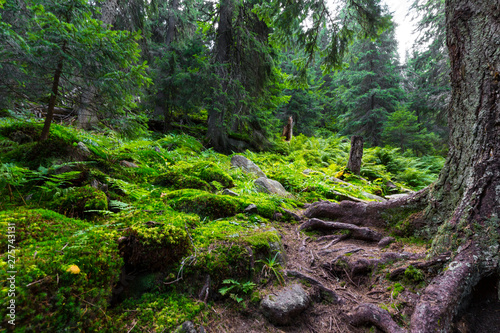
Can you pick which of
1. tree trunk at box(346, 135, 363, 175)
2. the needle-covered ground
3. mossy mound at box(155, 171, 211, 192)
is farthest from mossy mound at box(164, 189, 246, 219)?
tree trunk at box(346, 135, 363, 175)

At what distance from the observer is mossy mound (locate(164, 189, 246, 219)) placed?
298cm

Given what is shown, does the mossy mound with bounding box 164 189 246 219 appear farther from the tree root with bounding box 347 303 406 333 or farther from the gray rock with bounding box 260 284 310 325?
the tree root with bounding box 347 303 406 333

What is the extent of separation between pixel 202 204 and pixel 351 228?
229 centimetres

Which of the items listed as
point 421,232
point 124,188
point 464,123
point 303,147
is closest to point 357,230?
point 421,232

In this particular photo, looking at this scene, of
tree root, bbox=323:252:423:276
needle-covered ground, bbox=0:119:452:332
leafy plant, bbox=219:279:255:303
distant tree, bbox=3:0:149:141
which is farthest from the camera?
distant tree, bbox=3:0:149:141

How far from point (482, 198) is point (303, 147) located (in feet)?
34.4

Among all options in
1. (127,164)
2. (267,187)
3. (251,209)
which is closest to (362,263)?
(251,209)

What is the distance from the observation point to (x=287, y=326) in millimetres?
1699

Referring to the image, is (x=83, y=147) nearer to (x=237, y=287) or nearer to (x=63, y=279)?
(x=63, y=279)

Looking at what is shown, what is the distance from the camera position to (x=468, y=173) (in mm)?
2170

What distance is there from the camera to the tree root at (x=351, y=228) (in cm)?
303

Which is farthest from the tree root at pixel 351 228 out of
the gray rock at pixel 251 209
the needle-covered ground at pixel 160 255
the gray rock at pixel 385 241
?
the gray rock at pixel 251 209

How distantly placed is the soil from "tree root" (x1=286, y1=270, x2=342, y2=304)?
0.02 metres

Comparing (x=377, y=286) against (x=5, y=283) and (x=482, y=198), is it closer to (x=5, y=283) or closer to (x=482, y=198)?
(x=482, y=198)
